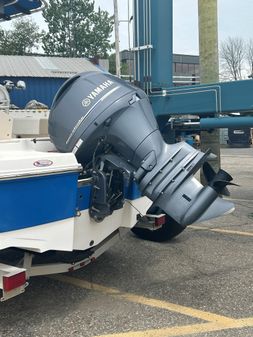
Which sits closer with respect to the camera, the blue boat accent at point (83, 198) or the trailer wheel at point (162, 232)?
the blue boat accent at point (83, 198)

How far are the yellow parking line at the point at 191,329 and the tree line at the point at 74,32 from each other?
144ft

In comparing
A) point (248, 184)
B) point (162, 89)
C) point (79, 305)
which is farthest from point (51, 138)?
point (248, 184)

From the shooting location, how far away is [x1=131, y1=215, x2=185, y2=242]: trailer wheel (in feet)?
16.7

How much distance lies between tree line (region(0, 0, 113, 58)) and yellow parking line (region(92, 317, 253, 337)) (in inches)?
1731

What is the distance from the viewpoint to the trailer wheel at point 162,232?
5.10 meters

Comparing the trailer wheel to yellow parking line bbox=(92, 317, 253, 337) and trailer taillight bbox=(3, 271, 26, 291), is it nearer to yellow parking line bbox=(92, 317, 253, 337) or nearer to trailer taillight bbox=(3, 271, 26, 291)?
yellow parking line bbox=(92, 317, 253, 337)

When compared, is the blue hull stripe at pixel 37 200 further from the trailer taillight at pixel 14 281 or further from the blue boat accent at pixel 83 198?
the trailer taillight at pixel 14 281

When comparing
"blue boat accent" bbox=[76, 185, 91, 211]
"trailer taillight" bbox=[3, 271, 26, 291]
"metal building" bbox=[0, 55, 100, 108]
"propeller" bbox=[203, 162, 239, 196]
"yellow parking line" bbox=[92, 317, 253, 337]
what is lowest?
"yellow parking line" bbox=[92, 317, 253, 337]

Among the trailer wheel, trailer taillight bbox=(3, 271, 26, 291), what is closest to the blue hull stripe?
trailer taillight bbox=(3, 271, 26, 291)

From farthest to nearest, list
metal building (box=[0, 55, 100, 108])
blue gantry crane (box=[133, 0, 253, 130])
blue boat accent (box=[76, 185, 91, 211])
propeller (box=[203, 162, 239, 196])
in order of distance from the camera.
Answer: metal building (box=[0, 55, 100, 108])
blue gantry crane (box=[133, 0, 253, 130])
blue boat accent (box=[76, 185, 91, 211])
propeller (box=[203, 162, 239, 196])

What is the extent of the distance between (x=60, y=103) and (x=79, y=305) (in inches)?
59.7

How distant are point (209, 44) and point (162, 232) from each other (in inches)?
150

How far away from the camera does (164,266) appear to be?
452cm

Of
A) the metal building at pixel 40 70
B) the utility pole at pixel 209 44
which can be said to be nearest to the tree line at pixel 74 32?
the metal building at pixel 40 70
